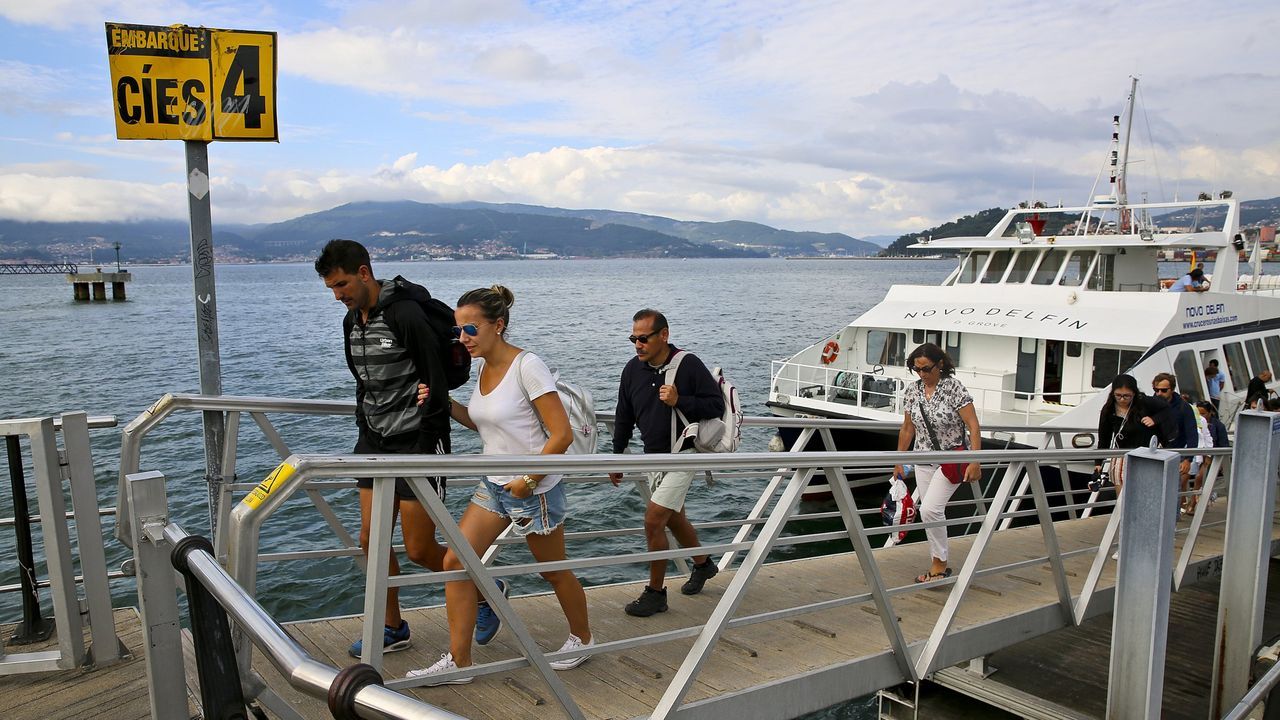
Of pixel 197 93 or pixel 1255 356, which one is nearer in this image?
pixel 197 93

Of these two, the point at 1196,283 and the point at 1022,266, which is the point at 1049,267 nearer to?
the point at 1022,266

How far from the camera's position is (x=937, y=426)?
5.78 metres

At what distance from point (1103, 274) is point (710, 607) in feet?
45.6

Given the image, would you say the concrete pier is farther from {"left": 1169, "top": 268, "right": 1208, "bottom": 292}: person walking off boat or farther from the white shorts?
the white shorts

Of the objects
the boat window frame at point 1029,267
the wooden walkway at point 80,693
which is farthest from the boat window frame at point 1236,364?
the wooden walkway at point 80,693

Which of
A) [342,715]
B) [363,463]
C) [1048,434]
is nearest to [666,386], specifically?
[363,463]

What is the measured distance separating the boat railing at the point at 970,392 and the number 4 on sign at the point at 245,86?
33.5 feet

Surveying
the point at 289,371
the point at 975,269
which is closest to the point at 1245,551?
the point at 975,269

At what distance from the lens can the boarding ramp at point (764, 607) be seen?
259 cm

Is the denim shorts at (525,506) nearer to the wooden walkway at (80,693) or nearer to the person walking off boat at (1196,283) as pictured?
the wooden walkway at (80,693)

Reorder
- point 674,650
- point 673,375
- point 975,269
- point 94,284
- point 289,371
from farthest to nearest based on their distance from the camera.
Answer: point 94,284 → point 289,371 → point 975,269 → point 673,375 → point 674,650

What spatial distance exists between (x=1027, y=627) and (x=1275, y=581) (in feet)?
16.9

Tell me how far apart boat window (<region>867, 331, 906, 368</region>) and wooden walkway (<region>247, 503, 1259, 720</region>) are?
990 cm

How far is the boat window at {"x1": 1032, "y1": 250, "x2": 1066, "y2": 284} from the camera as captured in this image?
15.9 meters
